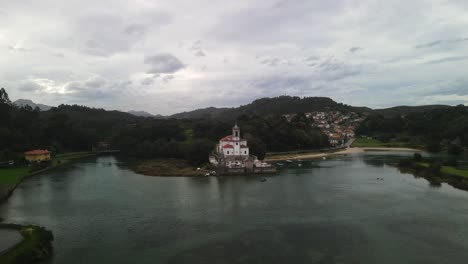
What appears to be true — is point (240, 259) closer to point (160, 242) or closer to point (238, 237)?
point (238, 237)

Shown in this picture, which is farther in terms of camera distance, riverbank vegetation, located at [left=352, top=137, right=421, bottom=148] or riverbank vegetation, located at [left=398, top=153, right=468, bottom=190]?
riverbank vegetation, located at [left=352, top=137, right=421, bottom=148]


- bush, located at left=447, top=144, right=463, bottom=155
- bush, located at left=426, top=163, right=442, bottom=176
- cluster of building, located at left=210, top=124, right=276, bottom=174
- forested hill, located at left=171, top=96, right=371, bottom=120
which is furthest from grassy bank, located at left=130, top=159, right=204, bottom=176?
forested hill, located at left=171, top=96, right=371, bottom=120

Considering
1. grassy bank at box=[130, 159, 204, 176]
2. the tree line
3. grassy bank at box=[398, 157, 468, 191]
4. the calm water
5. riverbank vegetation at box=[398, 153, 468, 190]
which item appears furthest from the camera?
the tree line

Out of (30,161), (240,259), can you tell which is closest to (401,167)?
(240,259)

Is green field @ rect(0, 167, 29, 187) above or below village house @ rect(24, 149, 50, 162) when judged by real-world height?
below

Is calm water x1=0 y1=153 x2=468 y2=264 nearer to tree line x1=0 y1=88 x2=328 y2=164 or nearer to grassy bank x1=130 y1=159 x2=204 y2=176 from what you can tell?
grassy bank x1=130 y1=159 x2=204 y2=176

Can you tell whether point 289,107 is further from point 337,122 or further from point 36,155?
point 36,155
